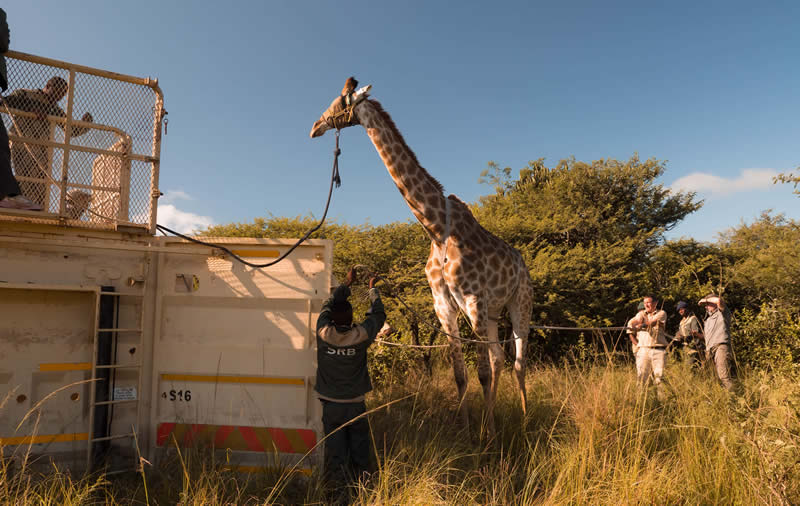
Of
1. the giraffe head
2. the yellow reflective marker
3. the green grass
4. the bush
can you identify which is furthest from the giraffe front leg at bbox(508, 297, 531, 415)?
the bush

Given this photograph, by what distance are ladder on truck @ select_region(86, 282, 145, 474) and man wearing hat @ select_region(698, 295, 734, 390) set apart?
8911 mm

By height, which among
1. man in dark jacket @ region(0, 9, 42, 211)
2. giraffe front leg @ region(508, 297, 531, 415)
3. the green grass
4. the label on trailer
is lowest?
the green grass

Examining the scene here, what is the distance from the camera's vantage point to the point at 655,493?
3783mm

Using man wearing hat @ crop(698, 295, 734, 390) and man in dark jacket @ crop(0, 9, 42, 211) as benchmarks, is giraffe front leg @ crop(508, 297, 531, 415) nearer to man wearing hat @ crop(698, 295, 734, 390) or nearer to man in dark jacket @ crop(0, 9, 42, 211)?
man wearing hat @ crop(698, 295, 734, 390)

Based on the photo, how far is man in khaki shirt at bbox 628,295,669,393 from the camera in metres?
8.20

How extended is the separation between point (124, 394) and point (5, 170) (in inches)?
92.3

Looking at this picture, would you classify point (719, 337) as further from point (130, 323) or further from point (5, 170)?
point (5, 170)

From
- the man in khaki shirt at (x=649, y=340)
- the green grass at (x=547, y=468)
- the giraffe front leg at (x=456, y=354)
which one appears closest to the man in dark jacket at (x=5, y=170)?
the green grass at (x=547, y=468)

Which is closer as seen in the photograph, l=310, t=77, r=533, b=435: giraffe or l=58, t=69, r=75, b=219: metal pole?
l=58, t=69, r=75, b=219: metal pole

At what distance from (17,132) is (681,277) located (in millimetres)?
13523

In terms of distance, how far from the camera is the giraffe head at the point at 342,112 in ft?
20.6

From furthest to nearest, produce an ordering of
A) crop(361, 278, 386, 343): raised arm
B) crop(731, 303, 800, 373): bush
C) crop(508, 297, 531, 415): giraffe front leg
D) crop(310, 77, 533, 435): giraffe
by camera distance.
Result: crop(731, 303, 800, 373): bush < crop(508, 297, 531, 415): giraffe front leg < crop(310, 77, 533, 435): giraffe < crop(361, 278, 386, 343): raised arm

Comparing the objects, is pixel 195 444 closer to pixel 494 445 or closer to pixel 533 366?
pixel 494 445

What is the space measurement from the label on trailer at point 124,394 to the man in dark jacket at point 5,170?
1907mm
